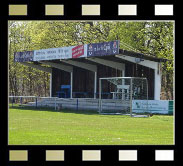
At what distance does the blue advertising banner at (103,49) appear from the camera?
26609 millimetres

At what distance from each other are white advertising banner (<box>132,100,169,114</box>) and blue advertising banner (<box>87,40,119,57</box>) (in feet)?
11.8

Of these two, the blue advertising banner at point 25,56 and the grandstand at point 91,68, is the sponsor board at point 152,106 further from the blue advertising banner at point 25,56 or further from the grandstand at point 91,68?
the blue advertising banner at point 25,56

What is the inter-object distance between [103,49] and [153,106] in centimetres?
542

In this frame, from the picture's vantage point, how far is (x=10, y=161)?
540 cm

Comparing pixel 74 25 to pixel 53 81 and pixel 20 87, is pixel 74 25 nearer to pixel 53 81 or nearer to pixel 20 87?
pixel 53 81

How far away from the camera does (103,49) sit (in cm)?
2752

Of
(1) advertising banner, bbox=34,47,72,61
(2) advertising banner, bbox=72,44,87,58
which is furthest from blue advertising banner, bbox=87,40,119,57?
(1) advertising banner, bbox=34,47,72,61

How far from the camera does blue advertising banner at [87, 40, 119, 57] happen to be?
2661cm

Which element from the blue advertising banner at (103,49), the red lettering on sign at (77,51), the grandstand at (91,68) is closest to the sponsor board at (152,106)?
the grandstand at (91,68)

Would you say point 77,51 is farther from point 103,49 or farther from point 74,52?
point 103,49

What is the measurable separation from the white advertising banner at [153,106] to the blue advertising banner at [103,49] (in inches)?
142

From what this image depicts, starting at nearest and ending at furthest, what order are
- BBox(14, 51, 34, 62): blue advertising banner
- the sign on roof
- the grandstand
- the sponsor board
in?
the sponsor board, the sign on roof, the grandstand, BBox(14, 51, 34, 62): blue advertising banner

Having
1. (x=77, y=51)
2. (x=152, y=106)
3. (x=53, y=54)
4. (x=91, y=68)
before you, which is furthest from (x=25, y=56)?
(x=152, y=106)

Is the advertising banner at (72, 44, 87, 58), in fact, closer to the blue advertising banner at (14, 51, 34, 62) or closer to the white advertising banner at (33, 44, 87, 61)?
the white advertising banner at (33, 44, 87, 61)
